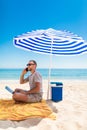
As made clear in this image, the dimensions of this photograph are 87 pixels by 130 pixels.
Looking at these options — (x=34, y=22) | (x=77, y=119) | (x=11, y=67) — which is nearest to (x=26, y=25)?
(x=34, y=22)

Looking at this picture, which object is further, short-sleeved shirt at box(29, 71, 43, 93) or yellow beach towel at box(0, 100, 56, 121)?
short-sleeved shirt at box(29, 71, 43, 93)

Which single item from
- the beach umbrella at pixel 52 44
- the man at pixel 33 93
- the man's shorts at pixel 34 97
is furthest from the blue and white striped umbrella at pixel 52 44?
the man's shorts at pixel 34 97

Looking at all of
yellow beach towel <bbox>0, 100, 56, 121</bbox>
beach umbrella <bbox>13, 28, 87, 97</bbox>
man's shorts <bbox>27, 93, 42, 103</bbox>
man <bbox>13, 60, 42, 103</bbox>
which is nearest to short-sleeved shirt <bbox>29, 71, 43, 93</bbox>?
man <bbox>13, 60, 42, 103</bbox>

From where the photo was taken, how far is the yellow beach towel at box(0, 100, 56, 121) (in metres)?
4.79

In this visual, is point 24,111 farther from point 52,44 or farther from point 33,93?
point 52,44

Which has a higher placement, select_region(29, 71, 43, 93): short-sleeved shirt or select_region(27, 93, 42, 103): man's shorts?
select_region(29, 71, 43, 93): short-sleeved shirt

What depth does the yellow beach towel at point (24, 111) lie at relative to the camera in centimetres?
479

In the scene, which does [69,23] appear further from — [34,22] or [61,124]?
[61,124]

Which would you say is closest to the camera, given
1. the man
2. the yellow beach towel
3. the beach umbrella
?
the yellow beach towel

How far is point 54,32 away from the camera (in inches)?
264

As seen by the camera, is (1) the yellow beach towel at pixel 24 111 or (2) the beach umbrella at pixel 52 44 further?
(2) the beach umbrella at pixel 52 44

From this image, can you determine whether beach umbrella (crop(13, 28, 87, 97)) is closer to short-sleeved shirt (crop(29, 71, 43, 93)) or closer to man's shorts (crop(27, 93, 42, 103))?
short-sleeved shirt (crop(29, 71, 43, 93))

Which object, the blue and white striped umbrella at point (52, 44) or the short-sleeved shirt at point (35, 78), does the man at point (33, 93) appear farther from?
the blue and white striped umbrella at point (52, 44)

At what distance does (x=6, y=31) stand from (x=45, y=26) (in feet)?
13.7
